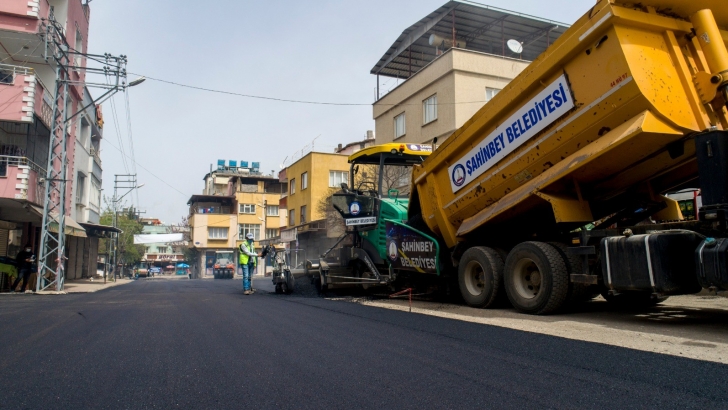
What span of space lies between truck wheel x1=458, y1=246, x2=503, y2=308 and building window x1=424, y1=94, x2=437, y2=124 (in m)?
13.0

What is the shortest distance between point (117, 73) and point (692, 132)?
1642cm

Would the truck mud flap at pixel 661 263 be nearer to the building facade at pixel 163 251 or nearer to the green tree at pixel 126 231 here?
the green tree at pixel 126 231

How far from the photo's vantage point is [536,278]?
6.20 metres

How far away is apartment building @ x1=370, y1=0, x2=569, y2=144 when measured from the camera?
61.1 ft

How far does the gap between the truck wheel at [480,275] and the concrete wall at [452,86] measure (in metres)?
11.3

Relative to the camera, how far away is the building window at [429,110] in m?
19.7

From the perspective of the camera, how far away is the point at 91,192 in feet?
83.1

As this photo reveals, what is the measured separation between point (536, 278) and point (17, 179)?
14104 millimetres

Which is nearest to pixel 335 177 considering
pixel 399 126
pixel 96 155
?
pixel 399 126

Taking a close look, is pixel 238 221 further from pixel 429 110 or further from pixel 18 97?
pixel 18 97

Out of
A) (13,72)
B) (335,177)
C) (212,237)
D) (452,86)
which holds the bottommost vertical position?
(212,237)

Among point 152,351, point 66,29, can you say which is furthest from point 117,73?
point 152,351

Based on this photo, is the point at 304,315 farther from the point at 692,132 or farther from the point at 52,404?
the point at 692,132

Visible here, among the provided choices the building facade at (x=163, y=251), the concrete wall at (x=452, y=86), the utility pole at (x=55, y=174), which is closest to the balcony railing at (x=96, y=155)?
the utility pole at (x=55, y=174)
